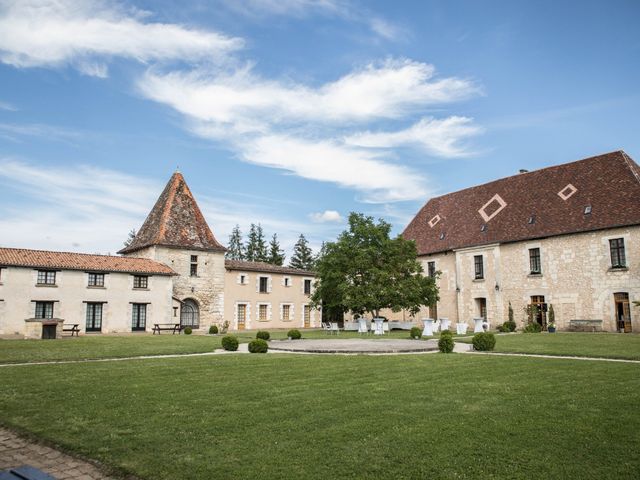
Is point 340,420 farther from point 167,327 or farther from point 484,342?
point 167,327

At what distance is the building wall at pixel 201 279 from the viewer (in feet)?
113

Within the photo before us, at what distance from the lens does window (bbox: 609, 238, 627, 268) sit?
26219mm

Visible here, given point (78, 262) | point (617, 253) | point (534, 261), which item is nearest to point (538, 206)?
point (534, 261)

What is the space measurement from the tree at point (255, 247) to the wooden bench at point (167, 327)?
41.0 m

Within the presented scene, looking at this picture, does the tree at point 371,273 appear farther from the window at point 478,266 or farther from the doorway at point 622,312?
the doorway at point 622,312

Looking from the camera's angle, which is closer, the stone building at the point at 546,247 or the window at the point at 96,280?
the stone building at the point at 546,247

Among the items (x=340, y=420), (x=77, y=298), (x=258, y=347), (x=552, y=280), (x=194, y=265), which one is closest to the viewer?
(x=340, y=420)

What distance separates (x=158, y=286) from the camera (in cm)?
3216

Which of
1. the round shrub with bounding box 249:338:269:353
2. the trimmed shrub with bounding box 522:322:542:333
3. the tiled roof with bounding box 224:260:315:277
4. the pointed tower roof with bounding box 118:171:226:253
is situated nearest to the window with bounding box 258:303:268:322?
the tiled roof with bounding box 224:260:315:277

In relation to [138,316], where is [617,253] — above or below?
above

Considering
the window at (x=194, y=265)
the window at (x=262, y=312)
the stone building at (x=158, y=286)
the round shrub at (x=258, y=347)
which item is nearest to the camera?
the round shrub at (x=258, y=347)

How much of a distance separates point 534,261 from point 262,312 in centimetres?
2077

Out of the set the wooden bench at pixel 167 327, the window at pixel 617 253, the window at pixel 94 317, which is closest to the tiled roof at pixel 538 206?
the window at pixel 617 253

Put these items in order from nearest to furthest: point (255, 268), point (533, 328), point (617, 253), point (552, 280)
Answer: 1. point (617, 253)
2. point (533, 328)
3. point (552, 280)
4. point (255, 268)
